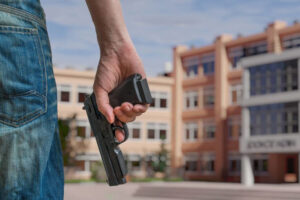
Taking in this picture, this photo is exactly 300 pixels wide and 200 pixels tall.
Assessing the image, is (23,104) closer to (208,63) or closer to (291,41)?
(291,41)

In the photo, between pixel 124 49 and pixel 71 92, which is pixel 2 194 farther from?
pixel 71 92

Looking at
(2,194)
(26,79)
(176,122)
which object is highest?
(176,122)

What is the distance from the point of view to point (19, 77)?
1259 millimetres

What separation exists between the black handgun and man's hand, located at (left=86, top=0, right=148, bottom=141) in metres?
0.02

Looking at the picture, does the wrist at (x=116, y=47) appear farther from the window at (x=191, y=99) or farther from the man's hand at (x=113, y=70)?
the window at (x=191, y=99)

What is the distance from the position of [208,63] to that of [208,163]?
6817 millimetres

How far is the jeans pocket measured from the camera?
4.11 feet

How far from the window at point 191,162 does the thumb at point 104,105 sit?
4279cm

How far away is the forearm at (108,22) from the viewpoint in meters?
1.37

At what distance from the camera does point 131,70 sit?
138 cm

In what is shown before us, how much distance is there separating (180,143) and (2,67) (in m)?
44.6

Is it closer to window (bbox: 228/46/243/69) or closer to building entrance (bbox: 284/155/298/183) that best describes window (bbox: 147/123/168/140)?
window (bbox: 228/46/243/69)

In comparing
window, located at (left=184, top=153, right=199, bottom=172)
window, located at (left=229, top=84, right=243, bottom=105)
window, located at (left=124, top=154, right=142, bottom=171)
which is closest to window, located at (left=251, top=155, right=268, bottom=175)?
window, located at (left=229, top=84, right=243, bottom=105)

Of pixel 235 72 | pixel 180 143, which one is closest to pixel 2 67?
pixel 235 72
